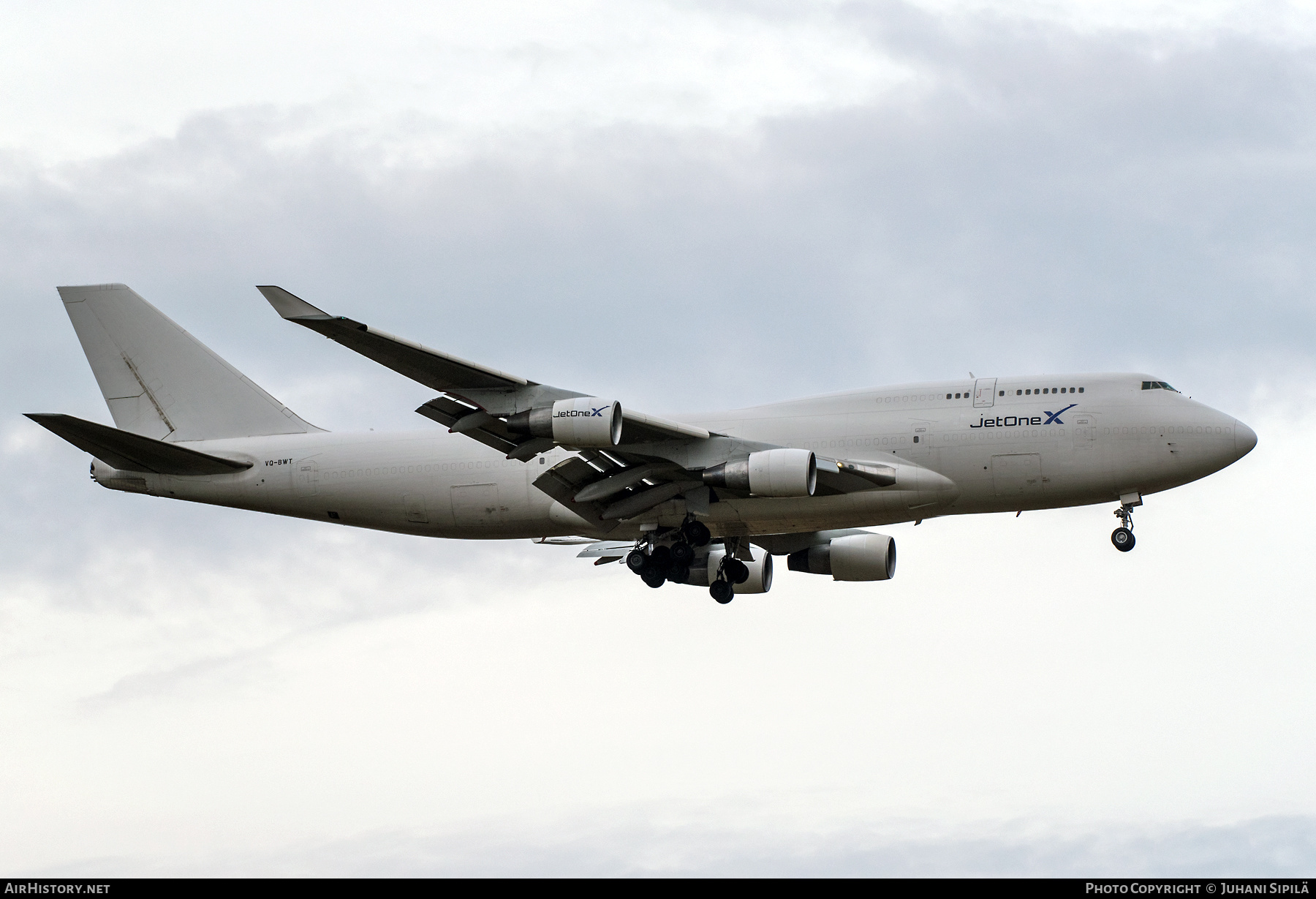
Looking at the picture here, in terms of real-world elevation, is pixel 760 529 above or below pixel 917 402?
below

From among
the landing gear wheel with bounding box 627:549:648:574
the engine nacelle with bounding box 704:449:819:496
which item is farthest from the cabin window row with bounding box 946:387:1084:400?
the landing gear wheel with bounding box 627:549:648:574

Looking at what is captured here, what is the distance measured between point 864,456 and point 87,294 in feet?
77.6

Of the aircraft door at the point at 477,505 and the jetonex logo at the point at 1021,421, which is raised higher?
the jetonex logo at the point at 1021,421

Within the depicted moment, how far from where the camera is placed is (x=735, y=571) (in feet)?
134

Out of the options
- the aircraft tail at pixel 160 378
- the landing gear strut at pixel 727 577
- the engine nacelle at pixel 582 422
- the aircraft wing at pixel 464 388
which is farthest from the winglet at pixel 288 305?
the landing gear strut at pixel 727 577

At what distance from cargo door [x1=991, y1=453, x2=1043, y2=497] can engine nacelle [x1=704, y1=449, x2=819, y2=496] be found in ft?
14.6

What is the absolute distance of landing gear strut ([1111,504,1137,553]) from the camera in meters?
36.5

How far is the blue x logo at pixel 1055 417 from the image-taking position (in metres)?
36.2

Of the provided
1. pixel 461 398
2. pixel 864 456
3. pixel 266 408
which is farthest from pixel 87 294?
pixel 864 456

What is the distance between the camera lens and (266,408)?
42.8 meters

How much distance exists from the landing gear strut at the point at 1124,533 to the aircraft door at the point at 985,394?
4.11m

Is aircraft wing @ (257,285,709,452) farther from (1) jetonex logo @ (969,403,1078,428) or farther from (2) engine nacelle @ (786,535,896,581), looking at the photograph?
(2) engine nacelle @ (786,535,896,581)

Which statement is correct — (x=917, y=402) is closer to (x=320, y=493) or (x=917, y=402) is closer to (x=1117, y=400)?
(x=1117, y=400)

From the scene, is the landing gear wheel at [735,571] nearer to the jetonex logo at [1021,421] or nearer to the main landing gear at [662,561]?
the main landing gear at [662,561]
